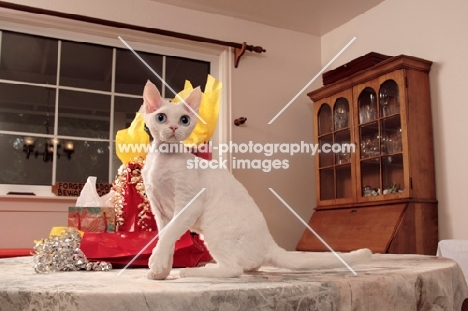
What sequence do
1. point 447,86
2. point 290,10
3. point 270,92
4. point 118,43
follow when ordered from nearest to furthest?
point 447,86
point 118,43
point 290,10
point 270,92

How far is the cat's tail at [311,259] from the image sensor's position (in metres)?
0.61

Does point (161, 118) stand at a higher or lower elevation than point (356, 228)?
higher

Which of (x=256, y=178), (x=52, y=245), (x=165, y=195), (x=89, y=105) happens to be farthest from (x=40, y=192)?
(x=165, y=195)

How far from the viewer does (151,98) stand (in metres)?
0.64

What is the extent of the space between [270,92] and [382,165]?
3.41 feet

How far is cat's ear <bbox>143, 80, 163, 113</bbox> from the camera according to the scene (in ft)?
2.08

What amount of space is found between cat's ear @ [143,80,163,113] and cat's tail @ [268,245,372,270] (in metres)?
0.26

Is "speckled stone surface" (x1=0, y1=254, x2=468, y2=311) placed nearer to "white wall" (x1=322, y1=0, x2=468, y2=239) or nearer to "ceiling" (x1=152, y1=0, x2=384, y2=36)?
"white wall" (x1=322, y1=0, x2=468, y2=239)

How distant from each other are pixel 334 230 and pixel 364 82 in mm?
873

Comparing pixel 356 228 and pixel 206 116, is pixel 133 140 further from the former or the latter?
pixel 356 228

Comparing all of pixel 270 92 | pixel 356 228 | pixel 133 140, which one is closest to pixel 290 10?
pixel 270 92

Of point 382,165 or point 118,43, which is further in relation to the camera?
point 118,43

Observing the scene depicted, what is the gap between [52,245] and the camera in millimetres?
752

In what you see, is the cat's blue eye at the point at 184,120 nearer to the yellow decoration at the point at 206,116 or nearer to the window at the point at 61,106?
the yellow decoration at the point at 206,116
